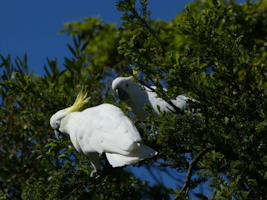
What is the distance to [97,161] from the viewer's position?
307cm

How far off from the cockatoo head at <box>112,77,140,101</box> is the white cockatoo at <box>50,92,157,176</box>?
404 millimetres

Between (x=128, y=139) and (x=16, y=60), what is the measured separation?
248 cm

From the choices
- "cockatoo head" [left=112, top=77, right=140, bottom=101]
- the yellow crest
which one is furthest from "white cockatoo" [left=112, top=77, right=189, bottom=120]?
the yellow crest

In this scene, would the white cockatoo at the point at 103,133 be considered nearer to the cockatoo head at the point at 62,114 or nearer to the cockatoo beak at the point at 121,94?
the cockatoo head at the point at 62,114

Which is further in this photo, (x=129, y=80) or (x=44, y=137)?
(x=44, y=137)

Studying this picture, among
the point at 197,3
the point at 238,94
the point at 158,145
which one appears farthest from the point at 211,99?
the point at 197,3

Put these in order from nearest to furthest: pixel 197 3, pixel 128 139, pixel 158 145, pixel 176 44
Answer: pixel 128 139 < pixel 158 145 < pixel 176 44 < pixel 197 3

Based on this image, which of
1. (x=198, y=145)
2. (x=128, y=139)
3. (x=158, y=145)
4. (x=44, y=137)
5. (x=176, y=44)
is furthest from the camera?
(x=176, y=44)

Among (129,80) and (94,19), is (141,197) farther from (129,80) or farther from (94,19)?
(94,19)

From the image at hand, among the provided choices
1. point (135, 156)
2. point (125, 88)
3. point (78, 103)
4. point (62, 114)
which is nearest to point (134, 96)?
point (125, 88)

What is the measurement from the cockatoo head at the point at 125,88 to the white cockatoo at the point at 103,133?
0.40 m

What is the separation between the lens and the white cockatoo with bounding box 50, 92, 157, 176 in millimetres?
2681

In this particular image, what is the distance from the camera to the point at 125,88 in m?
3.68

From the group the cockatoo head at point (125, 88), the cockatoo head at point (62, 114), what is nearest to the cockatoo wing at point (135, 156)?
the cockatoo head at point (62, 114)
